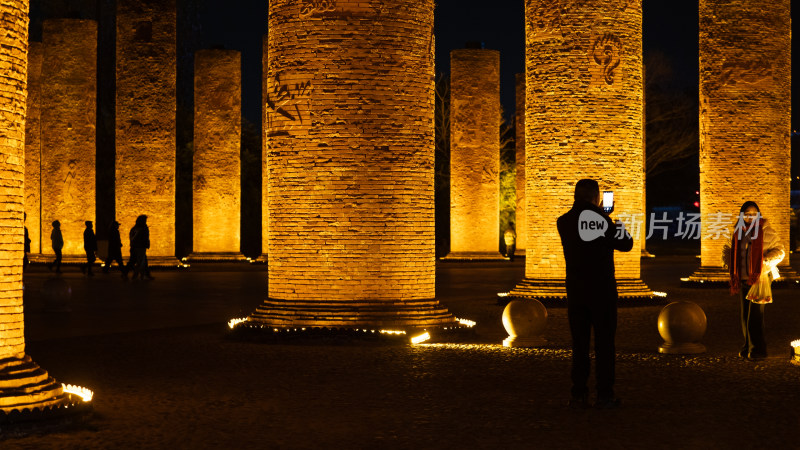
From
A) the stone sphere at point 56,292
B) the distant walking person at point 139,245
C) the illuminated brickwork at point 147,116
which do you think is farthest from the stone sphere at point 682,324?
the illuminated brickwork at point 147,116

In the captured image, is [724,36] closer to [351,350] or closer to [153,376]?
[351,350]

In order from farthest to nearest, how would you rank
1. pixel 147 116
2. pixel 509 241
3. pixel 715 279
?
pixel 509 241 < pixel 147 116 < pixel 715 279

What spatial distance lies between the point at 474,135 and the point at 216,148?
7631 millimetres

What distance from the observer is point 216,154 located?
118 ft

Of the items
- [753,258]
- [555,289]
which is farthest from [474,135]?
[753,258]

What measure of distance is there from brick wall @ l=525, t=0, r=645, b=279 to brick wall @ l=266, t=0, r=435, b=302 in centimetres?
516

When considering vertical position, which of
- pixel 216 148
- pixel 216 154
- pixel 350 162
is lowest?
pixel 350 162

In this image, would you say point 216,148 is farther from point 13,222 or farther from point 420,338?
point 13,222

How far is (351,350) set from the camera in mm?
12633

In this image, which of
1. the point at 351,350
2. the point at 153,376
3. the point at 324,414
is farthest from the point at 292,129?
the point at 324,414

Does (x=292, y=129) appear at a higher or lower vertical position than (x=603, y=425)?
higher

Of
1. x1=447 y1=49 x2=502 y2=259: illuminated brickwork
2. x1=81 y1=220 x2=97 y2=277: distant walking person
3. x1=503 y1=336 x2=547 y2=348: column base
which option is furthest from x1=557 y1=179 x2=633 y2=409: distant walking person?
x1=447 y1=49 x2=502 y2=259: illuminated brickwork

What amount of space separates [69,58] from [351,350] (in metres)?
22.9

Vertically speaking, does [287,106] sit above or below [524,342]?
above
